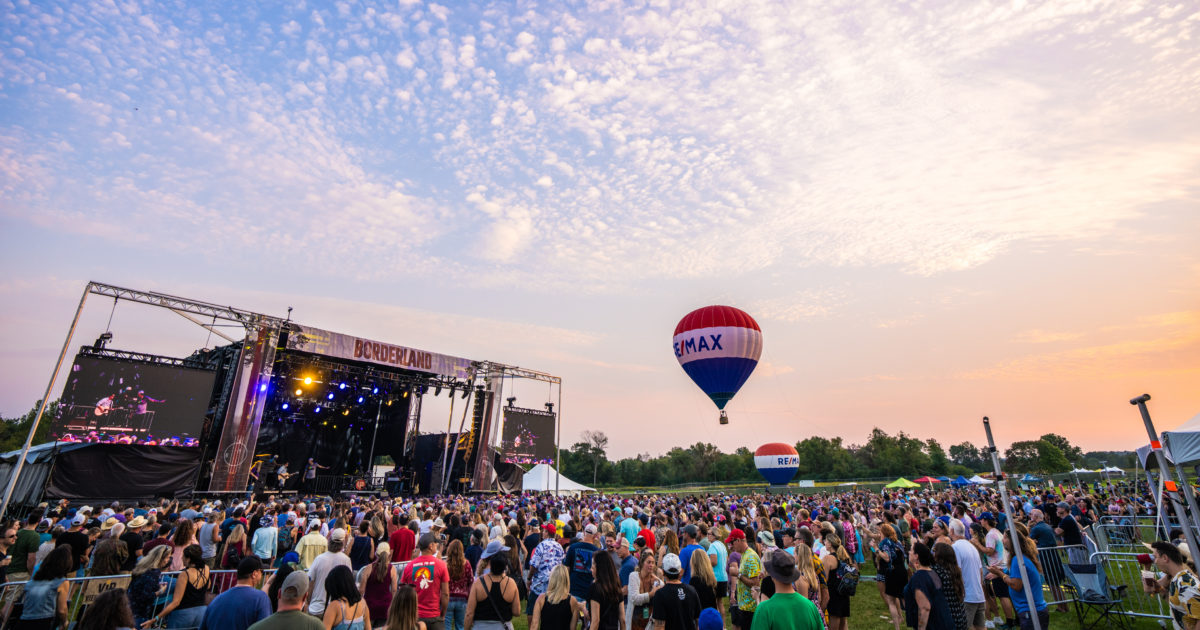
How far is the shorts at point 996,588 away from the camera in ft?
27.0

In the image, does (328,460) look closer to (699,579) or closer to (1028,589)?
(699,579)

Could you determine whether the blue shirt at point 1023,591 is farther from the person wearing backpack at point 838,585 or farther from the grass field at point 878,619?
the person wearing backpack at point 838,585

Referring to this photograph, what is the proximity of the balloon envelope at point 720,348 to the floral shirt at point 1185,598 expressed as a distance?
1744cm

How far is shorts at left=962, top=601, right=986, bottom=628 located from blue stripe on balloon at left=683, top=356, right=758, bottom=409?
1648 cm

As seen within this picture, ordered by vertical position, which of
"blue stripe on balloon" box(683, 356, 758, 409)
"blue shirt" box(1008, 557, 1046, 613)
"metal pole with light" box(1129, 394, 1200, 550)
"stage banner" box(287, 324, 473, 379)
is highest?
"stage banner" box(287, 324, 473, 379)

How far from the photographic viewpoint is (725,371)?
2295 centimetres

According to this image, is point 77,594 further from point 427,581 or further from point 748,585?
point 748,585

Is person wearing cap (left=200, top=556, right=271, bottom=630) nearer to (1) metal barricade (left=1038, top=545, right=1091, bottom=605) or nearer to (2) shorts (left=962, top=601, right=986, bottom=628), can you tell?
(2) shorts (left=962, top=601, right=986, bottom=628)

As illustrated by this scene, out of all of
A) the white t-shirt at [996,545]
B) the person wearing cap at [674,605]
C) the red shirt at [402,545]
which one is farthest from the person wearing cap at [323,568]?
the white t-shirt at [996,545]

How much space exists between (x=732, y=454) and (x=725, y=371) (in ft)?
270

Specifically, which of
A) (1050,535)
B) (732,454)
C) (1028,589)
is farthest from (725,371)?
Result: (732,454)

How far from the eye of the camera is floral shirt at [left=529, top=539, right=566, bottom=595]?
6.90 metres

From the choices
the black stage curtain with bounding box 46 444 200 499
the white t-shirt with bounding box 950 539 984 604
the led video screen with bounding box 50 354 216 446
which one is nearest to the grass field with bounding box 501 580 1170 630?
the white t-shirt with bounding box 950 539 984 604

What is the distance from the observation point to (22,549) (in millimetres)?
7242
